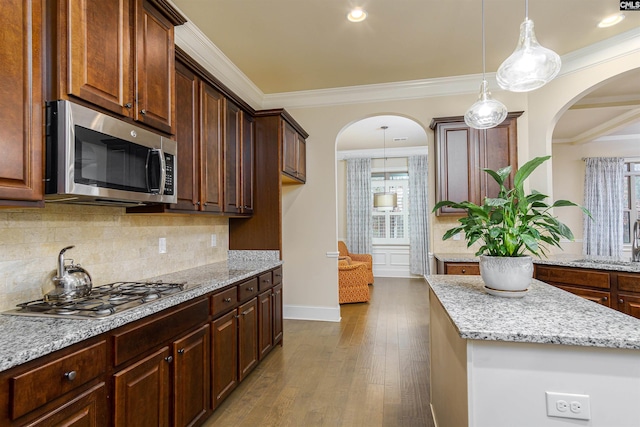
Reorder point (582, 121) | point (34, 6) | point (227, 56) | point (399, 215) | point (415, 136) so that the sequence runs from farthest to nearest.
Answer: point (399, 215), point (415, 136), point (582, 121), point (227, 56), point (34, 6)

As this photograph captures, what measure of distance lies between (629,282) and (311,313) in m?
3.27

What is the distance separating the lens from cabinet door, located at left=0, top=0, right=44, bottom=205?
125 centimetres

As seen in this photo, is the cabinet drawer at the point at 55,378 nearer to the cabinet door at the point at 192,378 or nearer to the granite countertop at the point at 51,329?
the granite countertop at the point at 51,329

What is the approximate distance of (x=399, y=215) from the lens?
26.0 feet

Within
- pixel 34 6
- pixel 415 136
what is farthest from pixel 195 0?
pixel 415 136

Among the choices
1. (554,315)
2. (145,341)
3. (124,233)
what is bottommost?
(145,341)

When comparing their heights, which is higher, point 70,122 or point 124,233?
point 70,122

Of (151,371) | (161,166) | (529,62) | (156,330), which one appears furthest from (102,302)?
(529,62)

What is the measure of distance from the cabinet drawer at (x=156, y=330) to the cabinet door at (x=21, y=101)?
2.30 ft

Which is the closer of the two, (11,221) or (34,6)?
(34,6)

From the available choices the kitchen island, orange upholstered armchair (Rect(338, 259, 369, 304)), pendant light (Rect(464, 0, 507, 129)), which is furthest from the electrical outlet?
orange upholstered armchair (Rect(338, 259, 369, 304))

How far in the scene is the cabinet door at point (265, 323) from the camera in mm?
3033

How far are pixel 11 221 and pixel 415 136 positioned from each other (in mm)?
6373

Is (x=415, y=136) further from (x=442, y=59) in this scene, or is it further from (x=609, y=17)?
(x=609, y=17)
